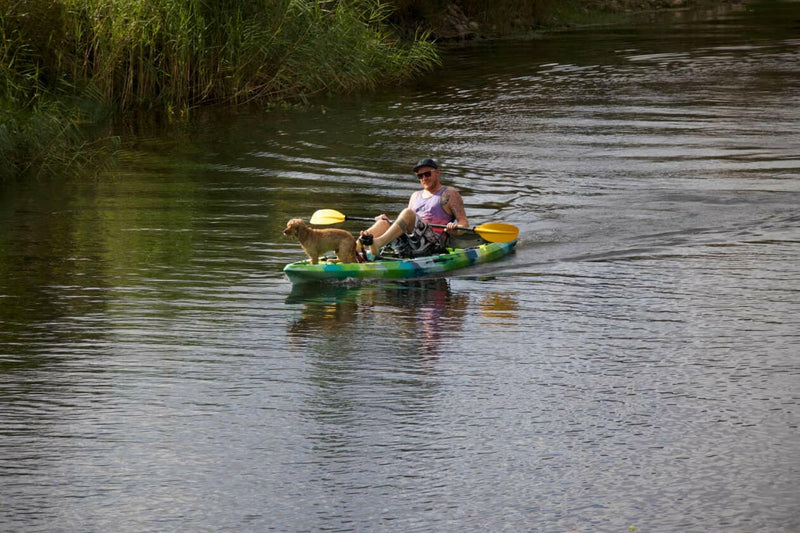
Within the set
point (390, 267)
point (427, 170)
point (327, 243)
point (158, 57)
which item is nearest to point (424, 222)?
point (427, 170)

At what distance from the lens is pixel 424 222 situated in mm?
12680

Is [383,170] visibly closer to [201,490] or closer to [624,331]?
[624,331]

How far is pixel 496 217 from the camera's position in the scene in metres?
15.5

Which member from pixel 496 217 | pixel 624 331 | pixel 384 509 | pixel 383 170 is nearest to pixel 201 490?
pixel 384 509

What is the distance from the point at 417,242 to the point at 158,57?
11713mm

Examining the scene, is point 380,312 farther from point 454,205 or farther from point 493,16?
point 493,16

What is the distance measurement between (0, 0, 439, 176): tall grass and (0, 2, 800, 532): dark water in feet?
4.58

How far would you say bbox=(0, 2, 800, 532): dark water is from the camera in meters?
6.73

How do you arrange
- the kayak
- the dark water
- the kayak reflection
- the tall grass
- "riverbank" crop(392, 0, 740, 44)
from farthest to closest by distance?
"riverbank" crop(392, 0, 740, 44) < the tall grass < the kayak < the kayak reflection < the dark water

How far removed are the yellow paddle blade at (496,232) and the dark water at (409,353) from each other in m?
0.31

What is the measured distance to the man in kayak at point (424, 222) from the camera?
489 inches

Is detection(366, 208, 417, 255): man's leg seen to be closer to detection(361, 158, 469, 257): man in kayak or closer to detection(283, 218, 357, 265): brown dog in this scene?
detection(361, 158, 469, 257): man in kayak

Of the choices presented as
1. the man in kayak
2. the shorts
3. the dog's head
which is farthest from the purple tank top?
the dog's head

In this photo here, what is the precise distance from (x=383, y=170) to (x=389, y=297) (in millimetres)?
7595
